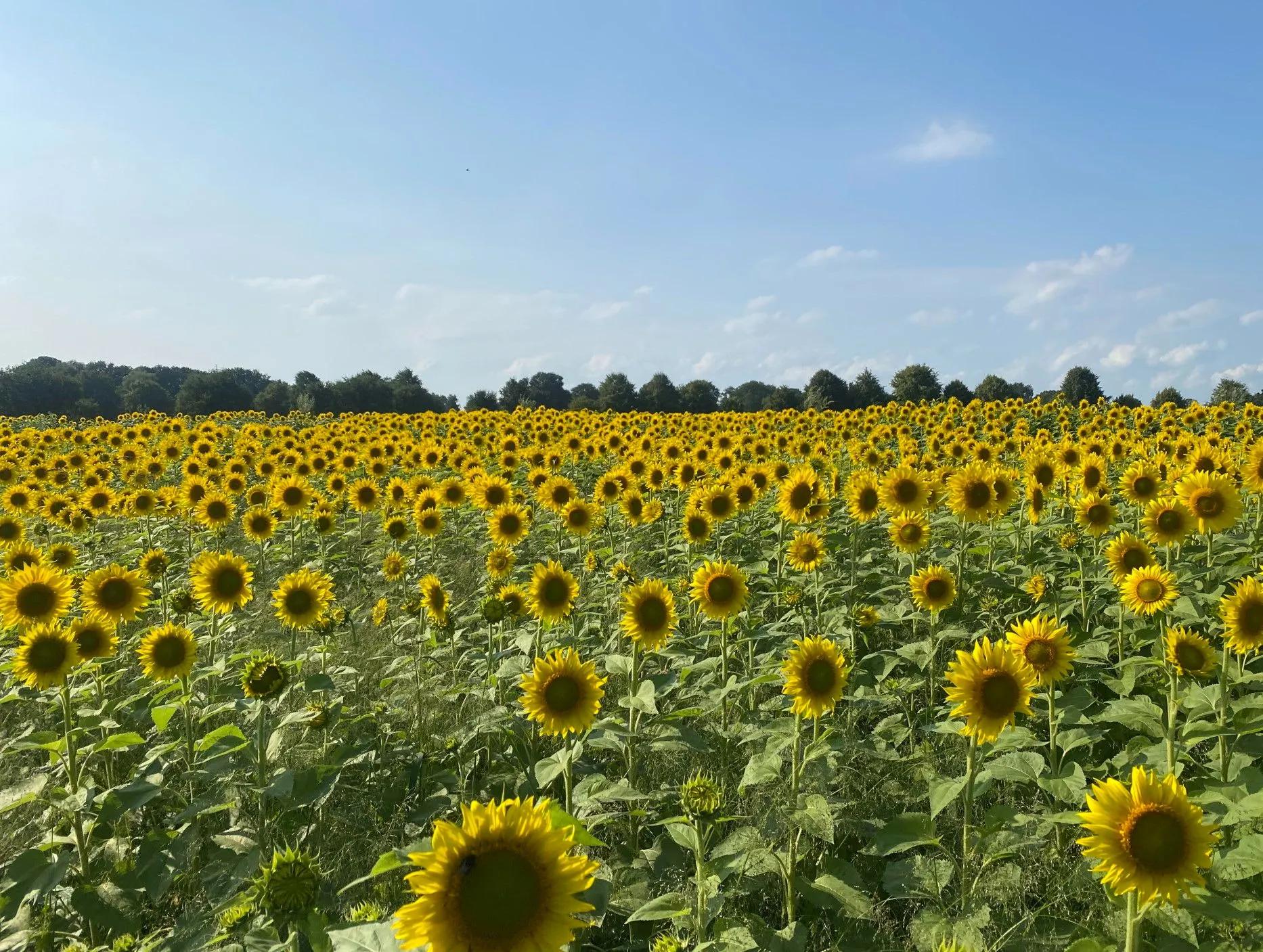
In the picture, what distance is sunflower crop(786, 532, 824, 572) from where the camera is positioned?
19.6 ft

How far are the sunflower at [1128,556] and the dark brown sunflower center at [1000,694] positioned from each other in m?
2.55

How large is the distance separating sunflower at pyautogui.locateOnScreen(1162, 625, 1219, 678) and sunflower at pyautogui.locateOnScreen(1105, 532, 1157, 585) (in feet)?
4.21

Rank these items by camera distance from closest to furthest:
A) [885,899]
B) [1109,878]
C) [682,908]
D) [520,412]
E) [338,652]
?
[1109,878] → [682,908] → [885,899] → [338,652] → [520,412]

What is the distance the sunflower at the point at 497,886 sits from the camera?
170 centimetres

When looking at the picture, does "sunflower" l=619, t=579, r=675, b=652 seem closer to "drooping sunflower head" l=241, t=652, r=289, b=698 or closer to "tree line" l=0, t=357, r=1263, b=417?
"drooping sunflower head" l=241, t=652, r=289, b=698

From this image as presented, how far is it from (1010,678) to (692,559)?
168 inches

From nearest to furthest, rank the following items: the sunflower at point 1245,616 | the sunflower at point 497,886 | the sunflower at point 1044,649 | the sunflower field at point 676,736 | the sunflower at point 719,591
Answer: the sunflower at point 497,886 < the sunflower field at point 676,736 < the sunflower at point 1044,649 < the sunflower at point 1245,616 < the sunflower at point 719,591

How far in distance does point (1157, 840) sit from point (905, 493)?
175 inches

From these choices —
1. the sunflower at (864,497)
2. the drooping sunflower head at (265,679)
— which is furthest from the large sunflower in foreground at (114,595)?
the sunflower at (864,497)

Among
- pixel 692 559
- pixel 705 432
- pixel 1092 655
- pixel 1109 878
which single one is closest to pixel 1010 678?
pixel 1109 878

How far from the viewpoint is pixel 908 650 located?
510 cm

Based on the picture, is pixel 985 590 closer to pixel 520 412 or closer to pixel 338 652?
pixel 338 652

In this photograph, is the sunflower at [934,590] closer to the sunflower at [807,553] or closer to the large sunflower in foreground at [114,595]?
the sunflower at [807,553]

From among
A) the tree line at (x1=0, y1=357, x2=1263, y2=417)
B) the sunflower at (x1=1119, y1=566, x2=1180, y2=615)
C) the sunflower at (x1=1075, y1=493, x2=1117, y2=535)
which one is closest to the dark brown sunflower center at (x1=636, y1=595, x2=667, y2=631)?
the sunflower at (x1=1119, y1=566, x2=1180, y2=615)
